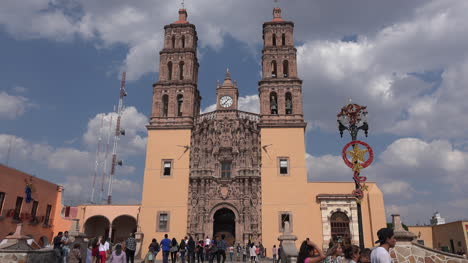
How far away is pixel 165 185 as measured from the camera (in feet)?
87.4

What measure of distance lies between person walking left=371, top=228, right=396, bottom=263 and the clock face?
24.4 metres

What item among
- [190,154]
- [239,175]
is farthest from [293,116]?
[190,154]

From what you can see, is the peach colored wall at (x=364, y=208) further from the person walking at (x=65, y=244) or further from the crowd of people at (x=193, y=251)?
the person walking at (x=65, y=244)

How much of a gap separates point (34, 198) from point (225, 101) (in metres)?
15.4

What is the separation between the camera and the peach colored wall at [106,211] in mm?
28422

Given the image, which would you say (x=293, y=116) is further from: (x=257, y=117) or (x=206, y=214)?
(x=206, y=214)

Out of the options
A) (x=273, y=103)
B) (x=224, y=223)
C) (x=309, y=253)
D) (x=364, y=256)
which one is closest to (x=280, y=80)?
(x=273, y=103)

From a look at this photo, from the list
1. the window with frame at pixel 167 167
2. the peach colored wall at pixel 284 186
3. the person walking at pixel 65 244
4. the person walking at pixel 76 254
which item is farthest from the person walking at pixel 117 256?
the window with frame at pixel 167 167

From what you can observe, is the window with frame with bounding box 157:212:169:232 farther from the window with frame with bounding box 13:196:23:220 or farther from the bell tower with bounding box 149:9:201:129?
the window with frame with bounding box 13:196:23:220

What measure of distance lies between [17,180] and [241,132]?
50.4ft

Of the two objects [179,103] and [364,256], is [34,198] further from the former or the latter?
[364,256]

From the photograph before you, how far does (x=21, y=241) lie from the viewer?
469 inches

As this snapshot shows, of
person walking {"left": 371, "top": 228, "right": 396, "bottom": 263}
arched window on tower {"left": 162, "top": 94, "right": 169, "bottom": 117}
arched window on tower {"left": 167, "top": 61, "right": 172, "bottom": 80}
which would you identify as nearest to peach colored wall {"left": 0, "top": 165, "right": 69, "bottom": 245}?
arched window on tower {"left": 162, "top": 94, "right": 169, "bottom": 117}

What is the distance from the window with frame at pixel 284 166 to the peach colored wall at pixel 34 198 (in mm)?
17308
